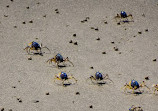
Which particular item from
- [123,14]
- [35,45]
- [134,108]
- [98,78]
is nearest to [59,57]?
[35,45]

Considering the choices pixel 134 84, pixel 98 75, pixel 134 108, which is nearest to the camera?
pixel 134 108

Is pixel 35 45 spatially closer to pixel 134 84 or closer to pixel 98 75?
pixel 98 75

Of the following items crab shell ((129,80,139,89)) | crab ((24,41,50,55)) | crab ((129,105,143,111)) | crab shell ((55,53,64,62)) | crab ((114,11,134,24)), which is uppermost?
crab ((114,11,134,24))

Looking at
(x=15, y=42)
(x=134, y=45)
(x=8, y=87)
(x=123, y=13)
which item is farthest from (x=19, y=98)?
(x=123, y=13)

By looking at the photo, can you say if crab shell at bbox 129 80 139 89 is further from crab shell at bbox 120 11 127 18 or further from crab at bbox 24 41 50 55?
crab shell at bbox 120 11 127 18

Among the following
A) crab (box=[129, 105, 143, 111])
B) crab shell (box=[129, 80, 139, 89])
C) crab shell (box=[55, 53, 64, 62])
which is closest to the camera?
crab (box=[129, 105, 143, 111])

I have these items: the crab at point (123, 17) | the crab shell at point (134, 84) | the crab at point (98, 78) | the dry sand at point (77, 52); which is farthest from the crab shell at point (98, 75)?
the crab at point (123, 17)

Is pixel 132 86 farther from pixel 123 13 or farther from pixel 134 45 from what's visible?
pixel 123 13

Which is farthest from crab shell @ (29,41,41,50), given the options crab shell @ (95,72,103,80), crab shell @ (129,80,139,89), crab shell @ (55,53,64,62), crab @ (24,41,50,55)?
crab shell @ (129,80,139,89)

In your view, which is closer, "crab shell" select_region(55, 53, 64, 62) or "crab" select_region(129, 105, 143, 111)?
"crab" select_region(129, 105, 143, 111)

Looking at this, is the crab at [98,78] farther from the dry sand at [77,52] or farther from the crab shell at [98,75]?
the dry sand at [77,52]
